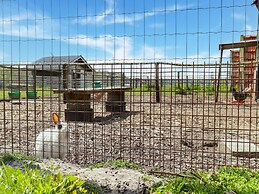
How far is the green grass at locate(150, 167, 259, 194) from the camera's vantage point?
2.69m

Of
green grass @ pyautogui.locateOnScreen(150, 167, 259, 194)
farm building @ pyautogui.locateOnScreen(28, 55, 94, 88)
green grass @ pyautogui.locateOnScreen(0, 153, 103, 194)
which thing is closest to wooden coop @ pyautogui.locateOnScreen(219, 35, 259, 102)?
green grass @ pyautogui.locateOnScreen(150, 167, 259, 194)

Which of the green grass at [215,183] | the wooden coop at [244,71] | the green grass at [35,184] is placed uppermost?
the wooden coop at [244,71]

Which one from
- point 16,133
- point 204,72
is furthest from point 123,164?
point 16,133

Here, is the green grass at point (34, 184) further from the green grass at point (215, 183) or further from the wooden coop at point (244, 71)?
the wooden coop at point (244, 71)

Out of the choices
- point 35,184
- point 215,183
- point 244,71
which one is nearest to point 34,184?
point 35,184

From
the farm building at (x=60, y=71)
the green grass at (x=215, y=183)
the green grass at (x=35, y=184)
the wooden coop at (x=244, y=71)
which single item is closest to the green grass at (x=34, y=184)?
the green grass at (x=35, y=184)

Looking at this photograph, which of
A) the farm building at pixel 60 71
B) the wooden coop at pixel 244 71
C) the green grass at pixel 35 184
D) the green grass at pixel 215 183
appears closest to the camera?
the green grass at pixel 35 184

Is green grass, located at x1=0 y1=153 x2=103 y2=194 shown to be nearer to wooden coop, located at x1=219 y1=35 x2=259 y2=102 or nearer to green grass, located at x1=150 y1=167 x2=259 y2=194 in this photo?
green grass, located at x1=150 y1=167 x2=259 y2=194

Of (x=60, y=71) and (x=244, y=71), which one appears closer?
(x=244, y=71)

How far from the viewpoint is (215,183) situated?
9.34ft

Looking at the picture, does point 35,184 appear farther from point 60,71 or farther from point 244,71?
point 244,71

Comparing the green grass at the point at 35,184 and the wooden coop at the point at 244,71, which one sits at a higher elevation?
the wooden coop at the point at 244,71

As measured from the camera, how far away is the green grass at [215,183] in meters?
2.69

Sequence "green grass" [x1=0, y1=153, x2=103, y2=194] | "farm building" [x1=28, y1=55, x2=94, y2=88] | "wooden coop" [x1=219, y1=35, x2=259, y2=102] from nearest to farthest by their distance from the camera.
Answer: "green grass" [x1=0, y1=153, x2=103, y2=194]
"wooden coop" [x1=219, y1=35, x2=259, y2=102]
"farm building" [x1=28, y1=55, x2=94, y2=88]
